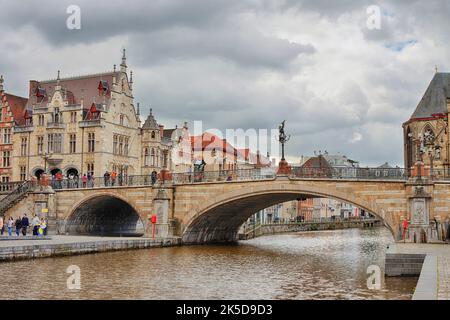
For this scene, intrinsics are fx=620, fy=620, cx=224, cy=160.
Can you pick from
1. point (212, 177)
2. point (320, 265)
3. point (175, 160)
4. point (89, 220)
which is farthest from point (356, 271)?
point (175, 160)

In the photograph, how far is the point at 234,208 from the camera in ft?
139

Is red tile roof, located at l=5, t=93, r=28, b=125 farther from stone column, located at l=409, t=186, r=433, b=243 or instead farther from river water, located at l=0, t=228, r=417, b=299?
stone column, located at l=409, t=186, r=433, b=243

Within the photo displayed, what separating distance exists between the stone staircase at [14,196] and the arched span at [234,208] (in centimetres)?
1371

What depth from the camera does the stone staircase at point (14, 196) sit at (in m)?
45.9

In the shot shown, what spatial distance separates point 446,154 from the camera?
56.7 metres

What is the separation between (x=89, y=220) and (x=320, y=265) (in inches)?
1013

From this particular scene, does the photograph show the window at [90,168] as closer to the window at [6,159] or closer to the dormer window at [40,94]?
the dormer window at [40,94]

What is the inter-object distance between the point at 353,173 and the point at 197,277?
51.1ft

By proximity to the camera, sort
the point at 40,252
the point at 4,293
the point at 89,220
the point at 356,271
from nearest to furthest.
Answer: the point at 4,293, the point at 356,271, the point at 40,252, the point at 89,220

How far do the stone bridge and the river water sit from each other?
11.9ft

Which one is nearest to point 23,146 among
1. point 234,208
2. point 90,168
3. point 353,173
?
point 90,168

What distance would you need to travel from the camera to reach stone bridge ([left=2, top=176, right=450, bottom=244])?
32.7 m

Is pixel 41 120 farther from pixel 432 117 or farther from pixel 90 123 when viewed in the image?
pixel 432 117

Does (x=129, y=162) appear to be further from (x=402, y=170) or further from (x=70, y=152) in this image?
(x=402, y=170)
